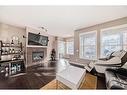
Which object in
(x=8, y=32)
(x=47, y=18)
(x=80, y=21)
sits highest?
(x=47, y=18)

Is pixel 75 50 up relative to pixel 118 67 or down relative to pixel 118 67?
up

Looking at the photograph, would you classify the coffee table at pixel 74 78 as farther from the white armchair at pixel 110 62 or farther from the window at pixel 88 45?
the window at pixel 88 45

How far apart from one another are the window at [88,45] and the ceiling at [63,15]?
0.23 metres

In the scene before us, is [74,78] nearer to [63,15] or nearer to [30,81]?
[30,81]

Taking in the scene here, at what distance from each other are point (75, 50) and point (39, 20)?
1.13 m

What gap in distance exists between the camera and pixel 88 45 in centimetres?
186

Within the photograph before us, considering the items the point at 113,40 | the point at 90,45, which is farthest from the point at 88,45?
the point at 113,40

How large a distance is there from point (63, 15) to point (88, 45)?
2.79ft

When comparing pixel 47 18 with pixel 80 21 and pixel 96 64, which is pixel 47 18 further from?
pixel 96 64

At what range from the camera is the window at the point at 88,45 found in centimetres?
179

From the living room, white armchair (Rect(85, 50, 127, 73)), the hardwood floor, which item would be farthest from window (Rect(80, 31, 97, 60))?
the hardwood floor
